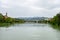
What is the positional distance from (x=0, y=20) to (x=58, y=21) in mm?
23637

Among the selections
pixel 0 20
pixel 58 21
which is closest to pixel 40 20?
pixel 0 20

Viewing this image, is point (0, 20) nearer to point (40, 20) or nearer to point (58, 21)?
point (58, 21)

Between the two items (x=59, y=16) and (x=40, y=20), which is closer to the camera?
(x=59, y=16)

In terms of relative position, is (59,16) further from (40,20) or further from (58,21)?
(40,20)

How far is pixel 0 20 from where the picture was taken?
7600cm

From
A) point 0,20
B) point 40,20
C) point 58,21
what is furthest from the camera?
point 40,20

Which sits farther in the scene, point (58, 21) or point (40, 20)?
point (40, 20)

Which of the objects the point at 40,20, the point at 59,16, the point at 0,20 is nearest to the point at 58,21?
the point at 59,16

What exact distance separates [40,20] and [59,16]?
277 ft

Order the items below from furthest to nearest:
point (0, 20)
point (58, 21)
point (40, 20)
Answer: point (40, 20)
point (0, 20)
point (58, 21)

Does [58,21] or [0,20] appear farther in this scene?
[0,20]

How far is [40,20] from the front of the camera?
489 feet

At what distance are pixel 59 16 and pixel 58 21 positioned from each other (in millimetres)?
1717
